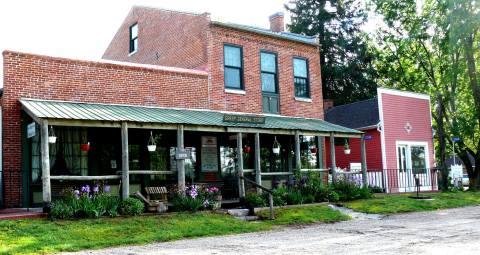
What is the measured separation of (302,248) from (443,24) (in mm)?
20344

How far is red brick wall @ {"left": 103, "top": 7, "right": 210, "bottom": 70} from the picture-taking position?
18.9 metres

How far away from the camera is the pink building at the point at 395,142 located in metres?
23.7

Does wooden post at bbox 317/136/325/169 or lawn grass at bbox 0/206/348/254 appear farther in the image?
wooden post at bbox 317/136/325/169

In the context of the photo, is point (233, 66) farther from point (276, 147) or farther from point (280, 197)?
point (280, 197)

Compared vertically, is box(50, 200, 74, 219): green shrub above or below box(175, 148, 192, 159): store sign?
below

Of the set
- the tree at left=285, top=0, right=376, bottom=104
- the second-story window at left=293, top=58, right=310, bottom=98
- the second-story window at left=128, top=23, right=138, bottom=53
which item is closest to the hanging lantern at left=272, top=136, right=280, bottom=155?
the second-story window at left=293, top=58, right=310, bottom=98

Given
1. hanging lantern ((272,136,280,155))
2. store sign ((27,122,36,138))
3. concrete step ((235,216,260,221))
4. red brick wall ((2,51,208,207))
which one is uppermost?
red brick wall ((2,51,208,207))

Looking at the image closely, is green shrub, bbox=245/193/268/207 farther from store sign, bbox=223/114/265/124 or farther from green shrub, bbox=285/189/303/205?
store sign, bbox=223/114/265/124

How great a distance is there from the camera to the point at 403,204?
1756 centimetres

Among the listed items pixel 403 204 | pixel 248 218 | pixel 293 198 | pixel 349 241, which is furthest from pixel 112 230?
pixel 403 204

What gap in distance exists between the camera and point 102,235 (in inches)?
431

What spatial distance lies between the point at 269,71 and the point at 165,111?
5371mm

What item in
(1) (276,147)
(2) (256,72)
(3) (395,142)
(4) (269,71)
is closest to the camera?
(1) (276,147)

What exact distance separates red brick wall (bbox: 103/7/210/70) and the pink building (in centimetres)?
828
